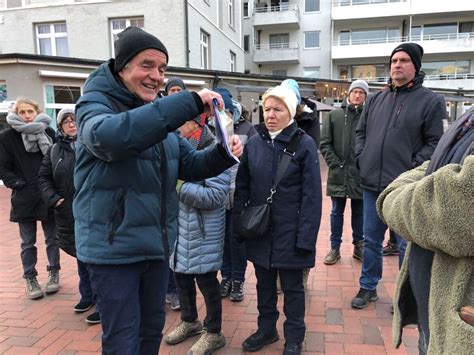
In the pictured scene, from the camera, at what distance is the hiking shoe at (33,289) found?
13.2 feet

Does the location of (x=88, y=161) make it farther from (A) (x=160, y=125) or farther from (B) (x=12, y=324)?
(B) (x=12, y=324)

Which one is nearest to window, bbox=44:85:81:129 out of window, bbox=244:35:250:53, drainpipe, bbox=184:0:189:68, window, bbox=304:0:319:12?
drainpipe, bbox=184:0:189:68

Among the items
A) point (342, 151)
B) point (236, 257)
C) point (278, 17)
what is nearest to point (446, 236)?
point (236, 257)

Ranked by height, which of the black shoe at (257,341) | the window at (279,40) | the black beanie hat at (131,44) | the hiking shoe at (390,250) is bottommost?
the hiking shoe at (390,250)

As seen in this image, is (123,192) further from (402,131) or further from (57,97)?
(57,97)

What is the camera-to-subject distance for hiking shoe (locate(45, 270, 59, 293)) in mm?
4137

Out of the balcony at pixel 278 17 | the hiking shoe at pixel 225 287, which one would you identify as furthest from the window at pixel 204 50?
the hiking shoe at pixel 225 287

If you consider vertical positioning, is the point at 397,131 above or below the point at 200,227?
above

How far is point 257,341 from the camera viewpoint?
Answer: 301 centimetres

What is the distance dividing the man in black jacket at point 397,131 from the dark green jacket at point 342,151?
3.24 feet

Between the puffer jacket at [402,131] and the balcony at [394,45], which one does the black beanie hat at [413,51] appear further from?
the balcony at [394,45]

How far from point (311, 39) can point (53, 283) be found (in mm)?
33728

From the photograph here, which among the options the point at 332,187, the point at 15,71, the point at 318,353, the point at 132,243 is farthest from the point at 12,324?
the point at 15,71

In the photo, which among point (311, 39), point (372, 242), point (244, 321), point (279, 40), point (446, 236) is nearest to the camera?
point (446, 236)
